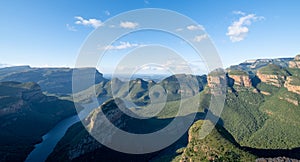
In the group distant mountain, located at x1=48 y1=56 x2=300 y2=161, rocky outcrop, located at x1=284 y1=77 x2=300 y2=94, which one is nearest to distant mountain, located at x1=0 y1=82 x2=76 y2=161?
distant mountain, located at x1=48 y1=56 x2=300 y2=161

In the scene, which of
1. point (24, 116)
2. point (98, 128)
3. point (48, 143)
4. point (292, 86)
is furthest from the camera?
point (292, 86)

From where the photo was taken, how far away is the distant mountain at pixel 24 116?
98550 millimetres

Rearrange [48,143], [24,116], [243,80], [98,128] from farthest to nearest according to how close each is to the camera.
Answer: [243,80] < [24,116] < [48,143] < [98,128]

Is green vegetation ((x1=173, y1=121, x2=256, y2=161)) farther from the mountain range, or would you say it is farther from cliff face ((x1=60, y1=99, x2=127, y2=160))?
cliff face ((x1=60, y1=99, x2=127, y2=160))

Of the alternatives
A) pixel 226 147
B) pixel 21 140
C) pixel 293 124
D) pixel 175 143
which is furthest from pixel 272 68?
pixel 21 140

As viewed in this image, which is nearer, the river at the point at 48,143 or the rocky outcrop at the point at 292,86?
the river at the point at 48,143

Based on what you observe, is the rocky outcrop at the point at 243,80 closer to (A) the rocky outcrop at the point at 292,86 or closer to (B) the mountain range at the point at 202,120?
(B) the mountain range at the point at 202,120

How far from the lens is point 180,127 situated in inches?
4594

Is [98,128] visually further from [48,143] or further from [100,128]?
[48,143]

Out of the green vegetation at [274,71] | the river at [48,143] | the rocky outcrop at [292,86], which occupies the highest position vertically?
the green vegetation at [274,71]

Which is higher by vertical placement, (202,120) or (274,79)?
(274,79)

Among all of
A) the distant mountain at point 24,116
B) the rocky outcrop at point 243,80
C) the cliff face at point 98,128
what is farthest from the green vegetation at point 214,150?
the rocky outcrop at point 243,80

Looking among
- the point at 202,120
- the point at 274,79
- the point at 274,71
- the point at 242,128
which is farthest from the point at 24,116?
the point at 274,71

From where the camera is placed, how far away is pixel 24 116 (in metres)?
140
